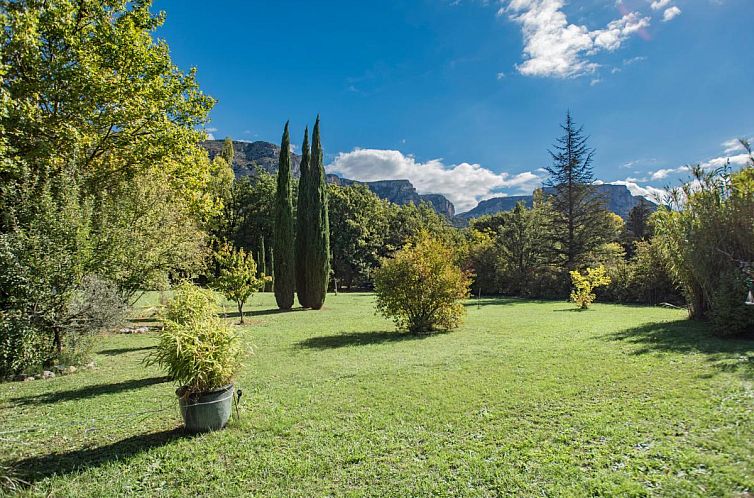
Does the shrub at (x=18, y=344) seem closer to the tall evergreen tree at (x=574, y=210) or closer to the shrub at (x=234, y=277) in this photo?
the shrub at (x=234, y=277)

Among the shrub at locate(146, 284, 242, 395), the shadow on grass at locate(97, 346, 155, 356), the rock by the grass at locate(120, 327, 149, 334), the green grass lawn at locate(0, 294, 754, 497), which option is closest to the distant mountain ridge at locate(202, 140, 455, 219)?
the rock by the grass at locate(120, 327, 149, 334)

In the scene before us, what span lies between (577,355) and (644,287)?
16079 mm

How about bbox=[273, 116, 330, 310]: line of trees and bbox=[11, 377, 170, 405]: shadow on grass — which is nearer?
bbox=[11, 377, 170, 405]: shadow on grass

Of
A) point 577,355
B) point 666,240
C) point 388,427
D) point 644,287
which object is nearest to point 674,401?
point 577,355

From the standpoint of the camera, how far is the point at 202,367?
4.44 metres

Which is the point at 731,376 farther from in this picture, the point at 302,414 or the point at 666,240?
the point at 666,240

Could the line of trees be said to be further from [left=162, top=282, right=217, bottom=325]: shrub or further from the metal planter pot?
the metal planter pot

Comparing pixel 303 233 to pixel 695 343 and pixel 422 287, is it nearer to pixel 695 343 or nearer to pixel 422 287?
pixel 422 287

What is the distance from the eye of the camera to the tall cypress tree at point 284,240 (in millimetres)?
19141

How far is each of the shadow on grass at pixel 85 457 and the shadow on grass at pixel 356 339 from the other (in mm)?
5355

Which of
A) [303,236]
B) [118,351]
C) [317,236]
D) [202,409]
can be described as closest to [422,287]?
[202,409]

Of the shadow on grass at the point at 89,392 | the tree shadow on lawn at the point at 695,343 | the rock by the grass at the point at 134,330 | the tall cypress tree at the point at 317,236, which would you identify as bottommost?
the rock by the grass at the point at 134,330

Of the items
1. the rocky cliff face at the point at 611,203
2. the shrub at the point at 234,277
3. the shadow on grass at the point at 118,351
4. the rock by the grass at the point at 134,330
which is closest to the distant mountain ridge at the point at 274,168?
the rocky cliff face at the point at 611,203

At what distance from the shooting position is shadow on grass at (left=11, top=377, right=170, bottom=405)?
6.00 meters
